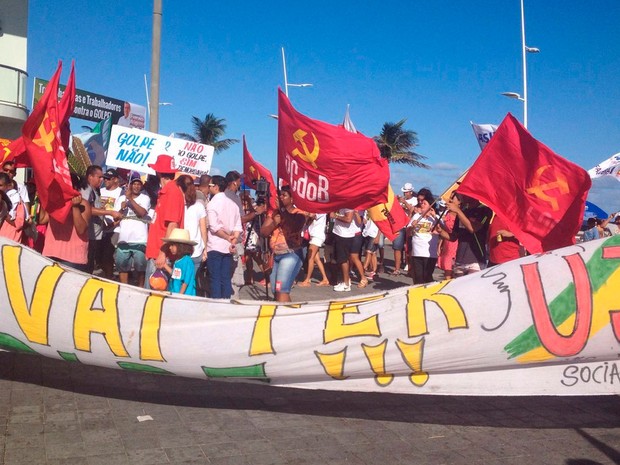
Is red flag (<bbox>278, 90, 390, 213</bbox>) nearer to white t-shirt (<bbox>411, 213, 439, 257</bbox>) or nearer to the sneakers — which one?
white t-shirt (<bbox>411, 213, 439, 257</bbox>)

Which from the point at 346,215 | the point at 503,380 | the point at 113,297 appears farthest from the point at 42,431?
the point at 346,215

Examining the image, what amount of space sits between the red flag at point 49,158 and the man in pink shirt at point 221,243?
2.45 meters

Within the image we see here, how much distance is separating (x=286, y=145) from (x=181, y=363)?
3.79 meters

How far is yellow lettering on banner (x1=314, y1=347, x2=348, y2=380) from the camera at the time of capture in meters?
4.60

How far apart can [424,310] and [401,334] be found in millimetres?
242

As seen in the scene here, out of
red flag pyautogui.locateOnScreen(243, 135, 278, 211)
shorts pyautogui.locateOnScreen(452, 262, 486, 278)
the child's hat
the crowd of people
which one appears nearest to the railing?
the crowd of people

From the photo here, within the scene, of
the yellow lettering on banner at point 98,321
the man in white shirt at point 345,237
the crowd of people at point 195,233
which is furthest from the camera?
the man in white shirt at point 345,237

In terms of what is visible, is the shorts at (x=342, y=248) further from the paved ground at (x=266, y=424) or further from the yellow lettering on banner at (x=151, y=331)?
the yellow lettering on banner at (x=151, y=331)

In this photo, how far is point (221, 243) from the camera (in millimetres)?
8266

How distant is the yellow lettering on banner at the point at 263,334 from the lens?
183 inches

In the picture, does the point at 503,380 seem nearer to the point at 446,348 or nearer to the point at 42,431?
the point at 446,348

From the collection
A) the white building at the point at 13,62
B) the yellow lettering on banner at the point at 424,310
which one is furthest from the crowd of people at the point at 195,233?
the white building at the point at 13,62

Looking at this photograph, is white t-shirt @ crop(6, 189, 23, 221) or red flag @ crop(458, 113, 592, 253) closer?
red flag @ crop(458, 113, 592, 253)

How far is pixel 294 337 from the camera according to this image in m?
4.67
